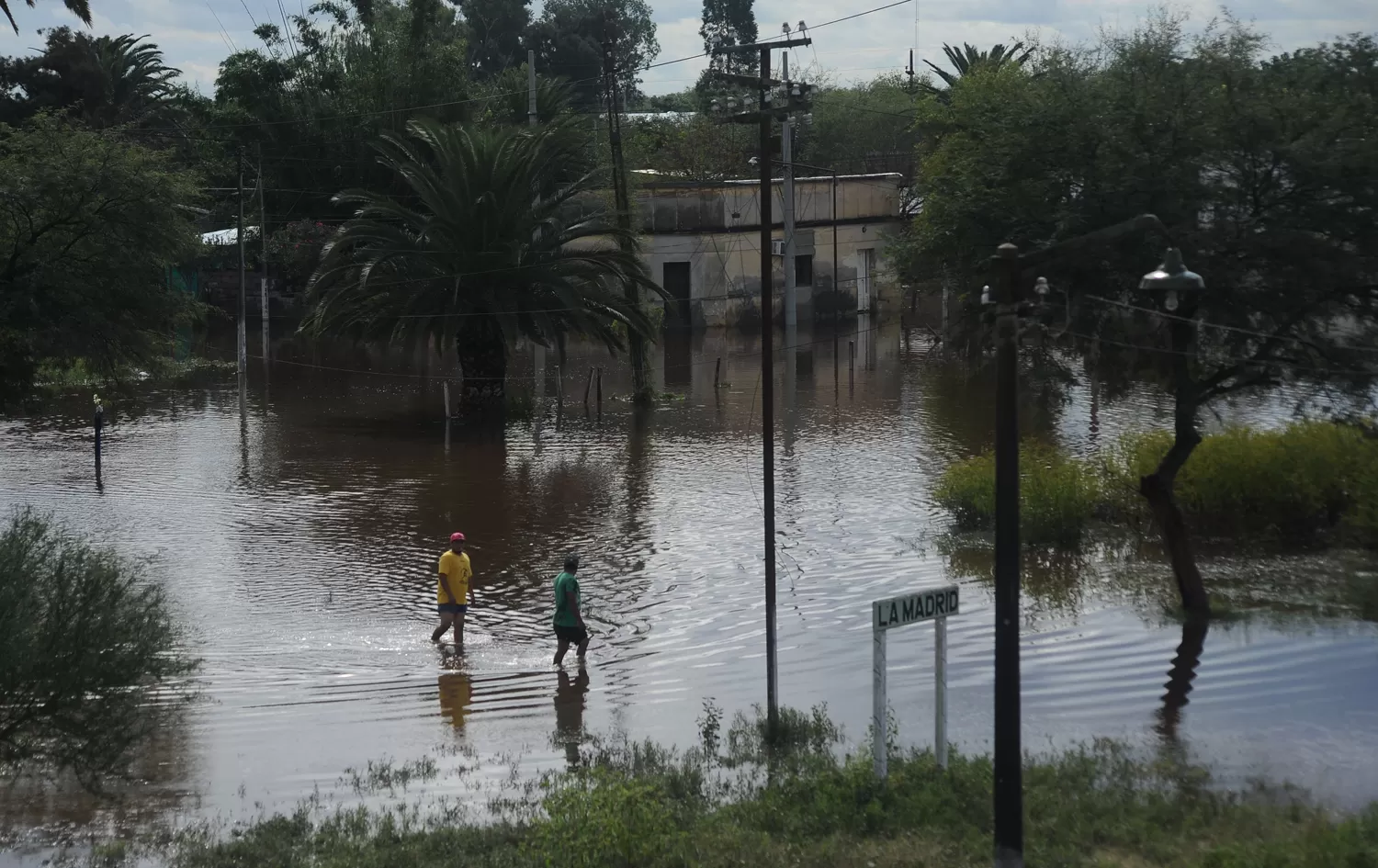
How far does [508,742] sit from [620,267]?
21.1 metres

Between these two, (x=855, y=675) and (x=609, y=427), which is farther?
(x=609, y=427)

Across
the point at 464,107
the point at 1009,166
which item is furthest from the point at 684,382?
the point at 1009,166

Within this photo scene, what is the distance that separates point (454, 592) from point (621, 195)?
19.3 metres

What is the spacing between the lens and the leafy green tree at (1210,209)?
15.0 m

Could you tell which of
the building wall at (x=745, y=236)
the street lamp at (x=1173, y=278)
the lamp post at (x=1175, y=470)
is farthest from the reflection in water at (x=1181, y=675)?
the building wall at (x=745, y=236)

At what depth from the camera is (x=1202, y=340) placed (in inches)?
622

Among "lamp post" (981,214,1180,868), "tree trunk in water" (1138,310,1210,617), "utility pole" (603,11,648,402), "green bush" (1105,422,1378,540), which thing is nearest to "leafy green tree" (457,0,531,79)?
"utility pole" (603,11,648,402)

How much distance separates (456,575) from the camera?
601 inches

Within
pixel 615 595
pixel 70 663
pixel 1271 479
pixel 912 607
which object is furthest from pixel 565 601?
pixel 1271 479

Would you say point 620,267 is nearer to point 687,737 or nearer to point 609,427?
point 609,427

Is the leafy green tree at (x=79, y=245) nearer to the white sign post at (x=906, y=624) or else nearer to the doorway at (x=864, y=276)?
the white sign post at (x=906, y=624)

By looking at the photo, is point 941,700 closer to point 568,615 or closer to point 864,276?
point 568,615

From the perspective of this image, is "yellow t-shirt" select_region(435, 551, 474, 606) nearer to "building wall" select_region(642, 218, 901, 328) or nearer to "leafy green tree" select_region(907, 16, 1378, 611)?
"leafy green tree" select_region(907, 16, 1378, 611)

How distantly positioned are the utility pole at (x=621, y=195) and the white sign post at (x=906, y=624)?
2234cm
